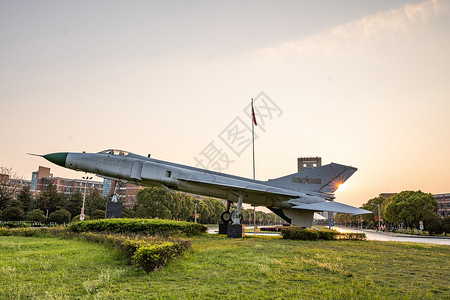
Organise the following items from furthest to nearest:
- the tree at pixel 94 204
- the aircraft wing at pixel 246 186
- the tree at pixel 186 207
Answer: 1. the tree at pixel 186 207
2. the tree at pixel 94 204
3. the aircraft wing at pixel 246 186

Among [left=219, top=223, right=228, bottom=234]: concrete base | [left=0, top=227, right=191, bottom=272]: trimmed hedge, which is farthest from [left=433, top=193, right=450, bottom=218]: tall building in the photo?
[left=0, top=227, right=191, bottom=272]: trimmed hedge

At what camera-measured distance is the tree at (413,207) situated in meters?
48.3

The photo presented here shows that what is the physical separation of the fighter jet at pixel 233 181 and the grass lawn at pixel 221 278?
683cm

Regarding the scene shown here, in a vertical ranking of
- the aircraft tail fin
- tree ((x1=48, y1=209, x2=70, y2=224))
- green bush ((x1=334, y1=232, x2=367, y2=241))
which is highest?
the aircraft tail fin

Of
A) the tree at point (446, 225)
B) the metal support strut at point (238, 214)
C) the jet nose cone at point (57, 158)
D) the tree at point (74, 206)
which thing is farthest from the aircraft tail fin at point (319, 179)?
the tree at point (74, 206)

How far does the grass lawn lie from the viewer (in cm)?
590

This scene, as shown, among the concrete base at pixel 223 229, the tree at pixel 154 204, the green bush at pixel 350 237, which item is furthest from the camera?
the tree at pixel 154 204

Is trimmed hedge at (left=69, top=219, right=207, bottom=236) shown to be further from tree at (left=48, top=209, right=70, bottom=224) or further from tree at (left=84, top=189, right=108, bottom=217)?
tree at (left=84, top=189, right=108, bottom=217)

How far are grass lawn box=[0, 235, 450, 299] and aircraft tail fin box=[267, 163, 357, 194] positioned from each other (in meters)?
8.56

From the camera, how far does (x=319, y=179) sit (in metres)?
19.1

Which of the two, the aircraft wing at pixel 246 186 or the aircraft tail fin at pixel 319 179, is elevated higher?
the aircraft tail fin at pixel 319 179

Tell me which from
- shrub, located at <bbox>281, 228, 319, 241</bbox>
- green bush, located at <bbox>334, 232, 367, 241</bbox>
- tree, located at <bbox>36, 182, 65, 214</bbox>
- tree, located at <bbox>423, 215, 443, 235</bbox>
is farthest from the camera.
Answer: tree, located at <bbox>36, 182, 65, 214</bbox>

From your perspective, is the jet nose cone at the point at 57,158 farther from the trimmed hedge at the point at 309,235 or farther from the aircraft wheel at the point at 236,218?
the trimmed hedge at the point at 309,235

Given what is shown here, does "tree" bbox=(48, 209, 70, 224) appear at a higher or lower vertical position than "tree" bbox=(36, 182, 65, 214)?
lower
